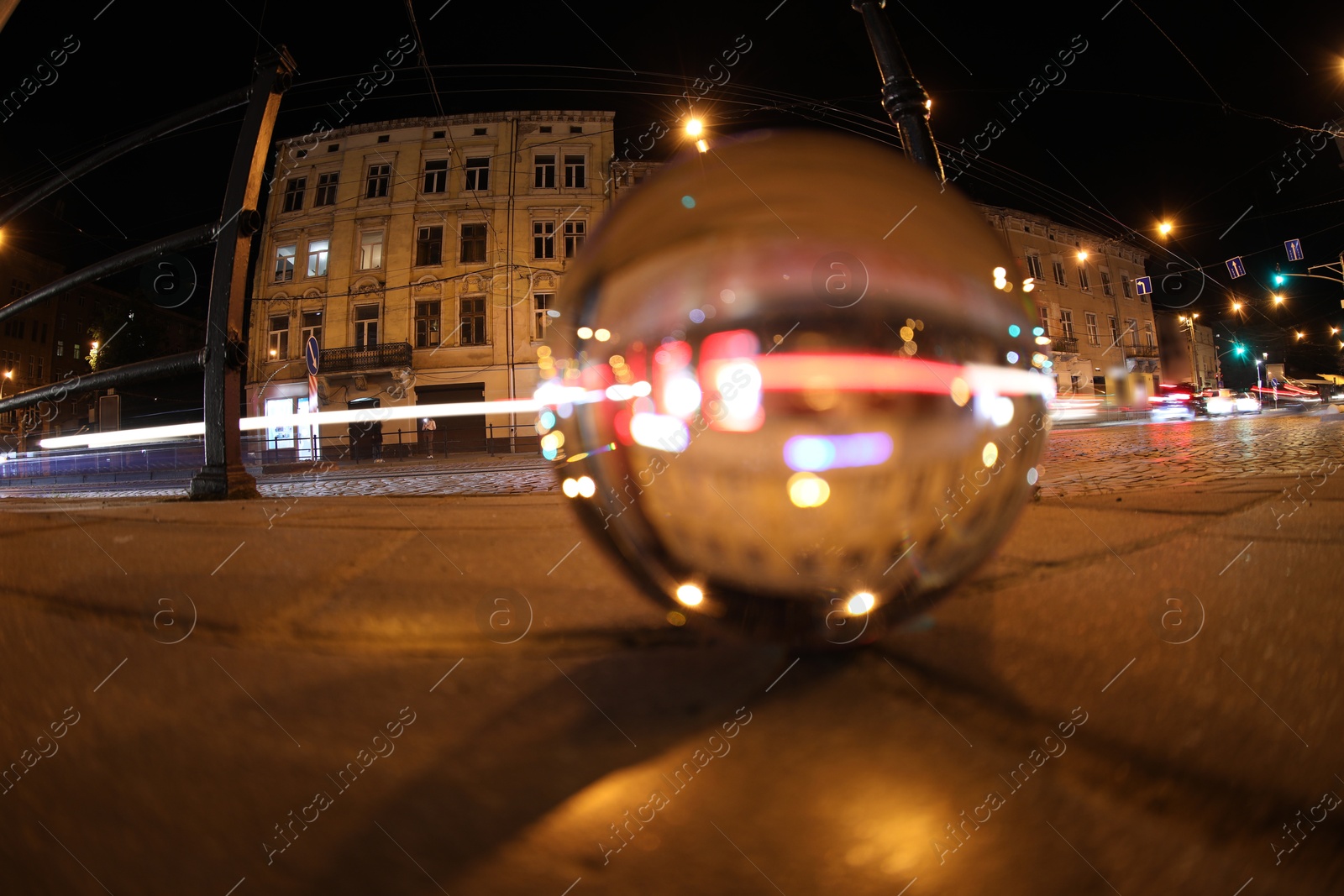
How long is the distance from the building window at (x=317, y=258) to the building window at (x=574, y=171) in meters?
7.25

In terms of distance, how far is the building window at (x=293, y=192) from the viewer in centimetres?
1677

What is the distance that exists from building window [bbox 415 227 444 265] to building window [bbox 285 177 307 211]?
178 inches

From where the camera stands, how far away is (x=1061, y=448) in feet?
18.9

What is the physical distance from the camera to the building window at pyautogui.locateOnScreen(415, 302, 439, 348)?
52.6ft

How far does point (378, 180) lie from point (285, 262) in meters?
3.73

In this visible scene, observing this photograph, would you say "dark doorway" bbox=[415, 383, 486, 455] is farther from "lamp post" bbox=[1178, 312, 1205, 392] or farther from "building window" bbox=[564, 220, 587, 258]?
"lamp post" bbox=[1178, 312, 1205, 392]

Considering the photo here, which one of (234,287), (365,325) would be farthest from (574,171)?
(234,287)

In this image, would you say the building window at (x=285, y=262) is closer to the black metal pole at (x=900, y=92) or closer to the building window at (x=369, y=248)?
the building window at (x=369, y=248)

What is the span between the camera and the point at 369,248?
15.7 meters

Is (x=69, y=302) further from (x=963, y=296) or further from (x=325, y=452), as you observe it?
(x=963, y=296)

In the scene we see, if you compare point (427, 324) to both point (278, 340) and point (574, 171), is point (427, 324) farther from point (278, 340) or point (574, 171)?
point (574, 171)

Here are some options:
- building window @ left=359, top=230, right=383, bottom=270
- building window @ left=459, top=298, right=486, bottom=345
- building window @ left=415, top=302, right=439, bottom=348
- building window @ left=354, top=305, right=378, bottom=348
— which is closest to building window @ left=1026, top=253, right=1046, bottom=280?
→ building window @ left=459, top=298, right=486, bottom=345

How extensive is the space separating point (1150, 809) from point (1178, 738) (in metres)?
0.12

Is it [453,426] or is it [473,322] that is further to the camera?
[473,322]
